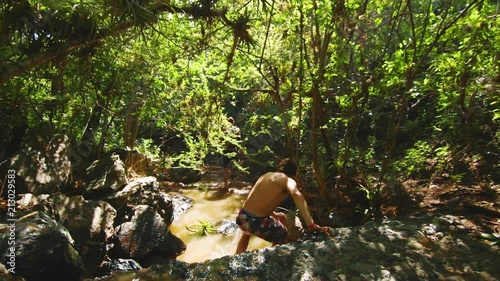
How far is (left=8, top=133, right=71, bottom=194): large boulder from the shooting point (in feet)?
18.9

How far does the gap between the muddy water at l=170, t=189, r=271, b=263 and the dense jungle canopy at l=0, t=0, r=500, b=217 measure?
1.43m

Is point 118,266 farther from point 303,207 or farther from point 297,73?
point 297,73

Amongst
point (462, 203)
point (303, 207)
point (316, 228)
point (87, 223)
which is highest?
point (462, 203)

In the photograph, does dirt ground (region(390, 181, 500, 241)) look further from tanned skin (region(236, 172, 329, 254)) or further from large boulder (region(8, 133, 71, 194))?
large boulder (region(8, 133, 71, 194))

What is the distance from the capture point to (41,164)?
20.0 ft

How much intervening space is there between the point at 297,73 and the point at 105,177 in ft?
14.5

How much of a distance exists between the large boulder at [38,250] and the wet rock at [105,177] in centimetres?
260

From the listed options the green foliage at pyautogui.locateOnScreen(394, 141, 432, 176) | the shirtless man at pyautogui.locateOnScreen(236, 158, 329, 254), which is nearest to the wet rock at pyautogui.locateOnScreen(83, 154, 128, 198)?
the shirtless man at pyautogui.locateOnScreen(236, 158, 329, 254)

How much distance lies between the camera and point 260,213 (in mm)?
4520

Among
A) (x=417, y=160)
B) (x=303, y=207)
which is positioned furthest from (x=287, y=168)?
(x=417, y=160)

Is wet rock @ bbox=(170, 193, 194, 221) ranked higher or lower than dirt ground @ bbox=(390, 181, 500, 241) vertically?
lower

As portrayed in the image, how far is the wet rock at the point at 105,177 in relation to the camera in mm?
6785

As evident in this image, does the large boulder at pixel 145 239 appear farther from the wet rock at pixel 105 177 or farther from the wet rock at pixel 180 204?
the wet rock at pixel 180 204

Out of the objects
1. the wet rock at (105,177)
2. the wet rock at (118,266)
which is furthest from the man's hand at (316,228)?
the wet rock at (105,177)
